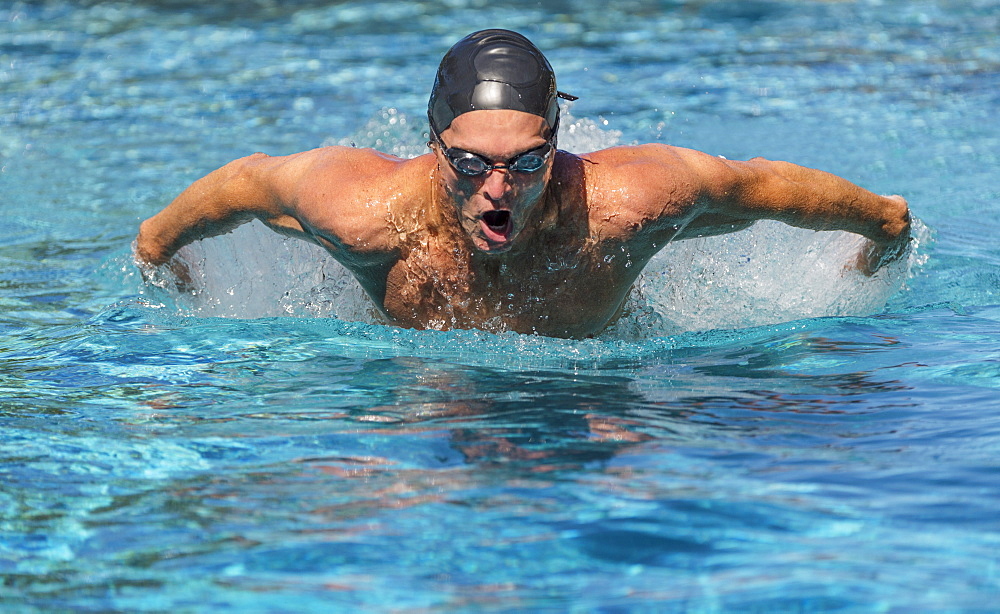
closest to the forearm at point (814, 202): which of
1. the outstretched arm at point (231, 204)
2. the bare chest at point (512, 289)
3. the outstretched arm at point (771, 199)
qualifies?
the outstretched arm at point (771, 199)

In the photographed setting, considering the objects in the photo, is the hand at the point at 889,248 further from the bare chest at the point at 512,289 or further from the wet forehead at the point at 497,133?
the wet forehead at the point at 497,133

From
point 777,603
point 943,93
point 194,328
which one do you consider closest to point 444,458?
point 777,603

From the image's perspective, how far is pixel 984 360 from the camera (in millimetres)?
3627

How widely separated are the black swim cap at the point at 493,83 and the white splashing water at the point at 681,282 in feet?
3.37

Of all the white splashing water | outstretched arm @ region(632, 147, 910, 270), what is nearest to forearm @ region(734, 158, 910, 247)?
outstretched arm @ region(632, 147, 910, 270)

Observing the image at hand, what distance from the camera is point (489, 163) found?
3.34 meters

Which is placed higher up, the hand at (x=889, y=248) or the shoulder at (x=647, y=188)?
the shoulder at (x=647, y=188)

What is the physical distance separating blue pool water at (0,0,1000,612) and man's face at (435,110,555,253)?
54 cm

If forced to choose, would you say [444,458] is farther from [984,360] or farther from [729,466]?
[984,360]

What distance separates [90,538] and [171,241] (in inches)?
77.7

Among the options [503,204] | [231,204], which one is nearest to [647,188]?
[503,204]

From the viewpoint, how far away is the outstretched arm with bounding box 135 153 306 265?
12.7ft

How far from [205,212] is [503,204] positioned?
132 cm

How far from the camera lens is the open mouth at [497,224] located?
135 inches
